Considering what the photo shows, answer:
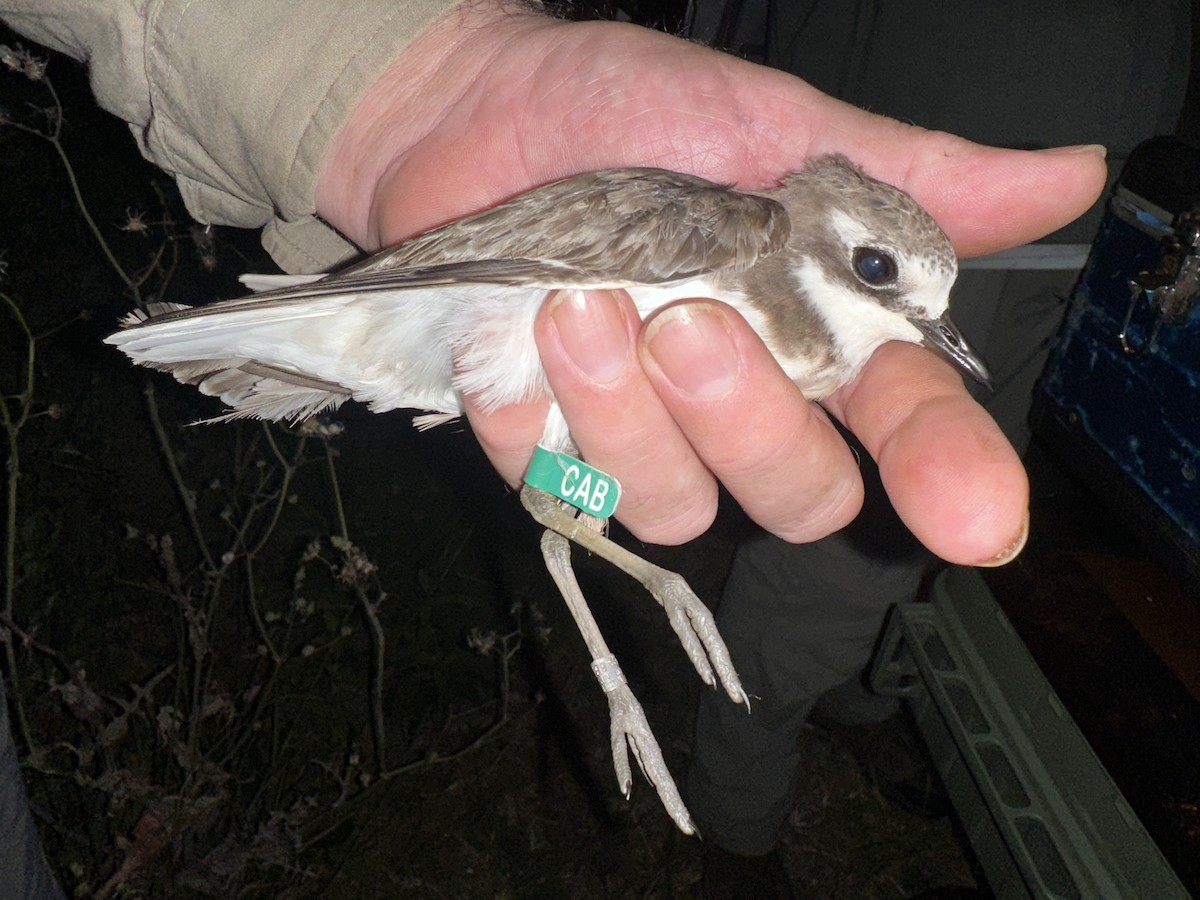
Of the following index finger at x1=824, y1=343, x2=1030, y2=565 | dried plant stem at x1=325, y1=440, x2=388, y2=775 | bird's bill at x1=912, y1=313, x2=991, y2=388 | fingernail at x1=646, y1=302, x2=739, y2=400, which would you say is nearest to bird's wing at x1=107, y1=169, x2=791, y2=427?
fingernail at x1=646, y1=302, x2=739, y2=400

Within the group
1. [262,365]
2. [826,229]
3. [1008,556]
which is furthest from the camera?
[262,365]

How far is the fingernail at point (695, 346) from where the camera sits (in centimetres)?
210

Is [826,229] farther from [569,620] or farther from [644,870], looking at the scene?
[569,620]

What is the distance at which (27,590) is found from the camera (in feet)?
19.7

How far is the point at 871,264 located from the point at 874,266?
0.03ft

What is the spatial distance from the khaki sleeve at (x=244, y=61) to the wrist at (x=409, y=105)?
98mm

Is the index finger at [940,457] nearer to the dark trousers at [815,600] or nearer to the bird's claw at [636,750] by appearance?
the bird's claw at [636,750]

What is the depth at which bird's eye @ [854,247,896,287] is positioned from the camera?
2359mm

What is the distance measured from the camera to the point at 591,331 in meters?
2.11

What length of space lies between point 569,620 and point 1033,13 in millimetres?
5116

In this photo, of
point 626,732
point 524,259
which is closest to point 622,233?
point 524,259

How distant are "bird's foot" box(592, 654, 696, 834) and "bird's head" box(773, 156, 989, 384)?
1.19m

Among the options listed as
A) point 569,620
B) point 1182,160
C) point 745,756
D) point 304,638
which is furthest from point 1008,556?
point 304,638

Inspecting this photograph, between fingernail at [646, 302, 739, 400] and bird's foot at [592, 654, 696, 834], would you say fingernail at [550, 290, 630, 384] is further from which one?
bird's foot at [592, 654, 696, 834]
